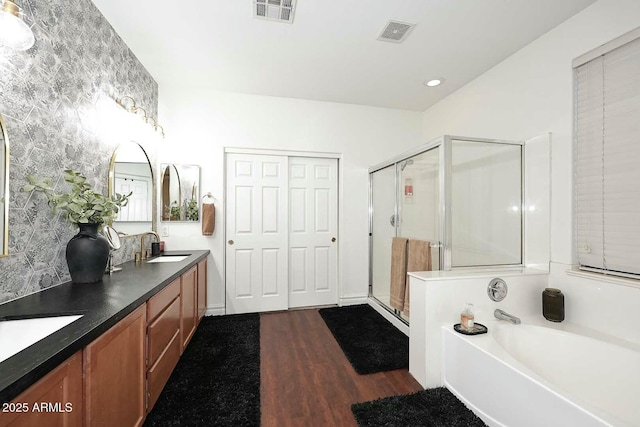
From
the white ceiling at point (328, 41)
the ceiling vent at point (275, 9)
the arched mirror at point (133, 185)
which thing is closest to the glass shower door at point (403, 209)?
the white ceiling at point (328, 41)

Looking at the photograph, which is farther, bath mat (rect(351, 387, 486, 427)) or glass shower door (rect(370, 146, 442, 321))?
glass shower door (rect(370, 146, 442, 321))

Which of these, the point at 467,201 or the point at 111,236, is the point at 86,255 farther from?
the point at 467,201

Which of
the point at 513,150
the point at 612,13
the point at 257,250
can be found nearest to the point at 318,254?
the point at 257,250

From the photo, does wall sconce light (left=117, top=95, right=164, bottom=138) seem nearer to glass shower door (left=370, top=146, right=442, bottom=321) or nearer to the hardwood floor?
the hardwood floor

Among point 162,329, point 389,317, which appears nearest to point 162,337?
point 162,329

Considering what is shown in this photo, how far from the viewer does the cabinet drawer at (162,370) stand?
1.49 m

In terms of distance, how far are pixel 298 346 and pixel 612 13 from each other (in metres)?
3.32

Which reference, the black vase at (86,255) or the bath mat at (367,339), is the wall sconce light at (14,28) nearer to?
the black vase at (86,255)

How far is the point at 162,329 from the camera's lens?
165 centimetres

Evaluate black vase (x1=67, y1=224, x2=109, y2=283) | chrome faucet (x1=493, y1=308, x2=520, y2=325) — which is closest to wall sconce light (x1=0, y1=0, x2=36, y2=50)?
black vase (x1=67, y1=224, x2=109, y2=283)

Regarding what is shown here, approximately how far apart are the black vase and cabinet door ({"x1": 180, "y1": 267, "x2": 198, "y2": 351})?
1.83 feet

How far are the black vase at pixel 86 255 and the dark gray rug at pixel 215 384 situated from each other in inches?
35.0

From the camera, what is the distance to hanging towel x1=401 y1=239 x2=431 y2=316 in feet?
7.47

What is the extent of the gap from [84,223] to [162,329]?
77 cm
